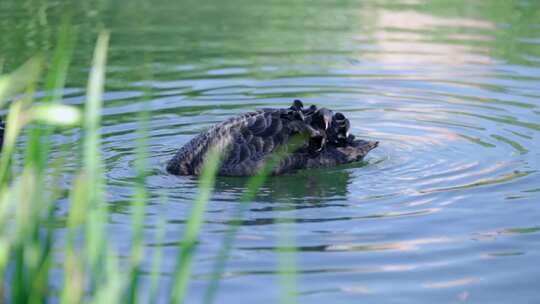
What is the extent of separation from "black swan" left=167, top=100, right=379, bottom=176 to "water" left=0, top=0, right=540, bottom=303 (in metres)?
0.11

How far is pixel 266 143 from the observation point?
703cm

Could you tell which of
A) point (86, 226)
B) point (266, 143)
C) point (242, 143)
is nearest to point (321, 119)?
point (266, 143)

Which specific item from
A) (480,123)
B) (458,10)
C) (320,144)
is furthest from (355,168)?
(458,10)

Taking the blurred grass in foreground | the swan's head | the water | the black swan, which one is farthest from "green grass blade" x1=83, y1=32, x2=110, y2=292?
the swan's head

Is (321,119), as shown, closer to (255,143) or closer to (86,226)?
(255,143)

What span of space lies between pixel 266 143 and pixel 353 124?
1894 millimetres

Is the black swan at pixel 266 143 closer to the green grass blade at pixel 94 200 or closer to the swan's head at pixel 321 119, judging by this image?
the swan's head at pixel 321 119

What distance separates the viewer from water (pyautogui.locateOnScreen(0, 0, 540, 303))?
505 centimetres

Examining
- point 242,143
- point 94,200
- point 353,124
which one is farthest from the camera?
point 353,124

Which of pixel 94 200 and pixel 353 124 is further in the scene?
pixel 353 124

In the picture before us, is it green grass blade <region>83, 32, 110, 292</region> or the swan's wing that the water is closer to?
the swan's wing

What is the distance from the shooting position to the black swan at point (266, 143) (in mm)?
6996

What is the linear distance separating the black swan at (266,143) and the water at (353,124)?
106 mm

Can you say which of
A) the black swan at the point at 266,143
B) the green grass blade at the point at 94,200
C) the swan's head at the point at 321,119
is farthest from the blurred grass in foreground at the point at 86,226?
the swan's head at the point at 321,119
